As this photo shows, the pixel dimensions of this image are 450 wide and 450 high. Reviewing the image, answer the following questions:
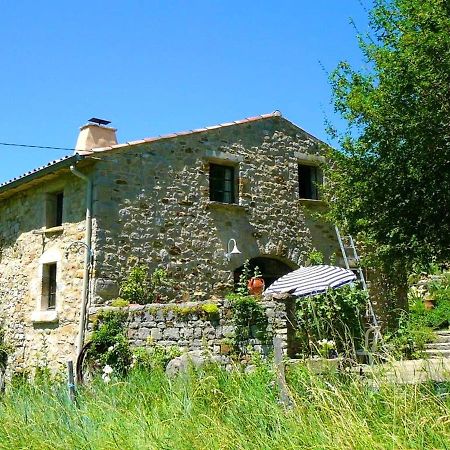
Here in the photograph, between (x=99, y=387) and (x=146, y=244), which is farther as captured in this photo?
(x=146, y=244)

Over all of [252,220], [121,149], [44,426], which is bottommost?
[44,426]

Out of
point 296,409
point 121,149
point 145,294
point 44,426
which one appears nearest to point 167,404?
point 44,426

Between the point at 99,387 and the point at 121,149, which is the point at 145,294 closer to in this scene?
the point at 121,149

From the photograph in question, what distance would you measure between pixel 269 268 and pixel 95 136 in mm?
4564

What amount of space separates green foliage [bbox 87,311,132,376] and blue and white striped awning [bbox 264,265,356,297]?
99.2 inches

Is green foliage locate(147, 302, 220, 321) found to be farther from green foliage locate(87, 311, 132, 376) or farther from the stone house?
the stone house

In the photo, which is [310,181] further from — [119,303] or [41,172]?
[41,172]

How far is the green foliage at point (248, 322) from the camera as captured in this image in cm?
884

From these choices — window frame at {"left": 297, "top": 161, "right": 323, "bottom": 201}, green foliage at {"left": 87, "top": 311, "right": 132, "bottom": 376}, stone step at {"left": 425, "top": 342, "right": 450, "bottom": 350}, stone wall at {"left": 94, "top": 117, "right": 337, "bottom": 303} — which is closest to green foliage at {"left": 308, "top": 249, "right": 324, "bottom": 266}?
stone wall at {"left": 94, "top": 117, "right": 337, "bottom": 303}

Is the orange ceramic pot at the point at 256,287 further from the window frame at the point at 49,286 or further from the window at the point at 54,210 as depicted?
the window at the point at 54,210

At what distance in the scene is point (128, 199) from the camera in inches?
439

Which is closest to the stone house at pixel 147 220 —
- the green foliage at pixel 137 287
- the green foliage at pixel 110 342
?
the green foliage at pixel 137 287

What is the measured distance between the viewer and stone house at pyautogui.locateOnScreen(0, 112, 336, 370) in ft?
35.7

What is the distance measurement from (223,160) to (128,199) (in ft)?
7.93
